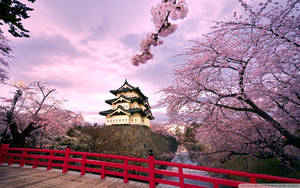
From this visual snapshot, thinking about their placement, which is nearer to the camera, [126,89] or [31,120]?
[31,120]

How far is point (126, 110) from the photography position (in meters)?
21.1

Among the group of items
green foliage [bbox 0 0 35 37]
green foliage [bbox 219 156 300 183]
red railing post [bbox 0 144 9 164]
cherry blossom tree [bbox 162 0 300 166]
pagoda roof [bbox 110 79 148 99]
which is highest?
pagoda roof [bbox 110 79 148 99]

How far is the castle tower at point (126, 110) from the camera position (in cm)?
2089

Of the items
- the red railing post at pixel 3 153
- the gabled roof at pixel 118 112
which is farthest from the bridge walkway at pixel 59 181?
the gabled roof at pixel 118 112

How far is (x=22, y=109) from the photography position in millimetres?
11086

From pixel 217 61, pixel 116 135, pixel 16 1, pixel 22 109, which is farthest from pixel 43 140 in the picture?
pixel 217 61

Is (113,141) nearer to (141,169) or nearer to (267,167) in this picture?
(141,169)

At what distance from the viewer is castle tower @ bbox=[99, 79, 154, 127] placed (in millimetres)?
20891

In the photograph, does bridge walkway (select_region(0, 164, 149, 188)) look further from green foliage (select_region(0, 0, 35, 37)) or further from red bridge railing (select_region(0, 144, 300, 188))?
green foliage (select_region(0, 0, 35, 37))

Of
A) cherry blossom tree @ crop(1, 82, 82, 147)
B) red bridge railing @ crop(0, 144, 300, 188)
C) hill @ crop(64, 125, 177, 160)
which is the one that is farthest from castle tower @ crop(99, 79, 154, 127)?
red bridge railing @ crop(0, 144, 300, 188)

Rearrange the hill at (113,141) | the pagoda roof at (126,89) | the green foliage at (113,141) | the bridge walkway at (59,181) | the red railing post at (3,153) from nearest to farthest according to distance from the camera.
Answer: the bridge walkway at (59,181) < the red railing post at (3,153) < the green foliage at (113,141) < the hill at (113,141) < the pagoda roof at (126,89)

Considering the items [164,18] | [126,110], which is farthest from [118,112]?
[164,18]

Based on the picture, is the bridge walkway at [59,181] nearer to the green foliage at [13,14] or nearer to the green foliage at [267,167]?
the green foliage at [13,14]

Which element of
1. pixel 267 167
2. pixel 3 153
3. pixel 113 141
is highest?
pixel 3 153
